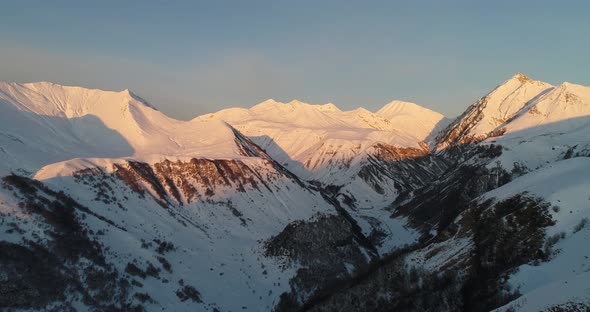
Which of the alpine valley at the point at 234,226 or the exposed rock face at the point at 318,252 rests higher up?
the alpine valley at the point at 234,226

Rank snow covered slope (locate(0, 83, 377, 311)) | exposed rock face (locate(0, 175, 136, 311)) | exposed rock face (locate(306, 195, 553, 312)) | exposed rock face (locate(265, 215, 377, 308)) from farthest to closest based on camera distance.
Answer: exposed rock face (locate(265, 215, 377, 308))
snow covered slope (locate(0, 83, 377, 311))
exposed rock face (locate(0, 175, 136, 311))
exposed rock face (locate(306, 195, 553, 312))

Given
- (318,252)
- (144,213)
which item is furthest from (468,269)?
(144,213)

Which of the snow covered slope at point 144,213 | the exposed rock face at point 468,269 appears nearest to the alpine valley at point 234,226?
the exposed rock face at point 468,269

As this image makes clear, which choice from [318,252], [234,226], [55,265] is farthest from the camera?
[234,226]

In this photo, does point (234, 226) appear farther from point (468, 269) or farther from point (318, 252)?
point (468, 269)

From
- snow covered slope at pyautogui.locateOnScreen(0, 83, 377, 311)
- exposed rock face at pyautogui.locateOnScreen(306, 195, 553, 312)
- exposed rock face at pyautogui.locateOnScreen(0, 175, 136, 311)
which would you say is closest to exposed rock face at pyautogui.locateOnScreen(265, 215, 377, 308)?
snow covered slope at pyautogui.locateOnScreen(0, 83, 377, 311)

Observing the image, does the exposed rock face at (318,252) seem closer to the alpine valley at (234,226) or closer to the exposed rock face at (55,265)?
the alpine valley at (234,226)

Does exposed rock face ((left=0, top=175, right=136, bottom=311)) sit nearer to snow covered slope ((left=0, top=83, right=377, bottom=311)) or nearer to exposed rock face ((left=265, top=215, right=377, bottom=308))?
snow covered slope ((left=0, top=83, right=377, bottom=311))

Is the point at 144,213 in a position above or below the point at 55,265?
below

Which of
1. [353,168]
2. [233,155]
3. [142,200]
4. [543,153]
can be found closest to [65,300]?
[142,200]
